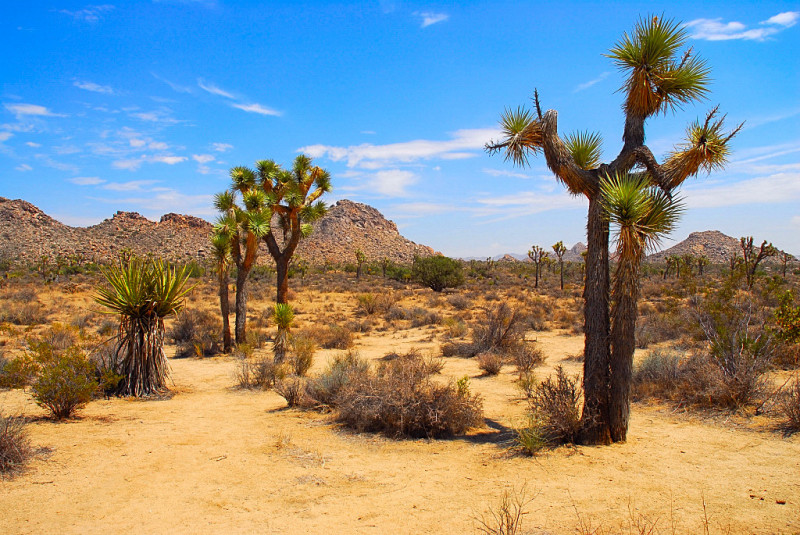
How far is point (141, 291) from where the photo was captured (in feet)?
32.5

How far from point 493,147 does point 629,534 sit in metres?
5.45

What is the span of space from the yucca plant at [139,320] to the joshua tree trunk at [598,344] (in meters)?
7.28

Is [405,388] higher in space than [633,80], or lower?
lower

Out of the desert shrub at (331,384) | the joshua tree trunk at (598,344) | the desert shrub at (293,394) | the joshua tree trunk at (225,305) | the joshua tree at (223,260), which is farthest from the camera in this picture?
the joshua tree trunk at (225,305)

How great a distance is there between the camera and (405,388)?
302 inches

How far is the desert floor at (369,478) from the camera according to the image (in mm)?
4715

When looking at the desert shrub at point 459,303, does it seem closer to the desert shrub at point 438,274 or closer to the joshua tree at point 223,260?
the desert shrub at point 438,274

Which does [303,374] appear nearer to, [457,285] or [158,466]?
[158,466]

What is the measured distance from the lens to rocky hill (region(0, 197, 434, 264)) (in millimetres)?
58344

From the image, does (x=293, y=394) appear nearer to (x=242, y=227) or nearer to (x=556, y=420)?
(x=556, y=420)

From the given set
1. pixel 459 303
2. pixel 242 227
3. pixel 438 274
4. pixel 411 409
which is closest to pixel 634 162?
pixel 411 409

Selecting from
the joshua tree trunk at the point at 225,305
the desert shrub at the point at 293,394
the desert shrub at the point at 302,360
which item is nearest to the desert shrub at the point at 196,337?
the joshua tree trunk at the point at 225,305

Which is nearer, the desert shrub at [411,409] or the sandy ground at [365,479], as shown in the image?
the sandy ground at [365,479]

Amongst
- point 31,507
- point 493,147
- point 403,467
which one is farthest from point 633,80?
point 31,507
